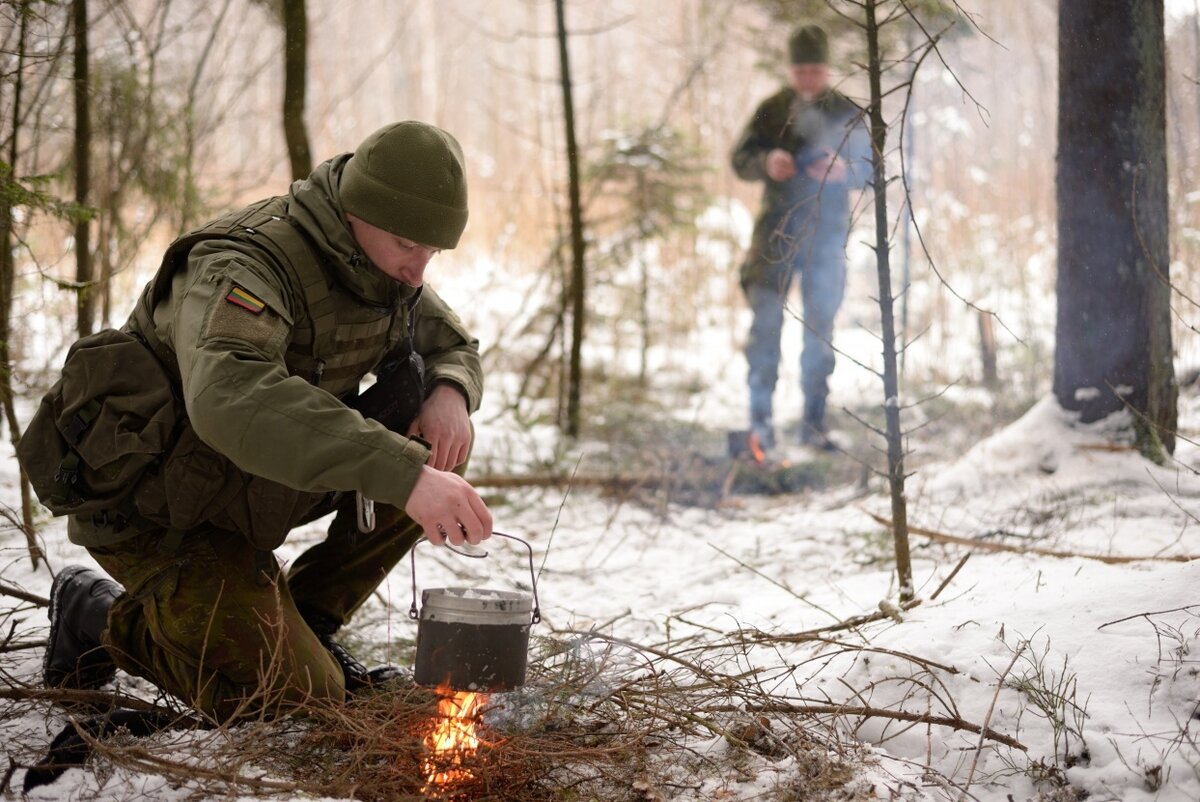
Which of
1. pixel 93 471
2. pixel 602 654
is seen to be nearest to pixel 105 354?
pixel 93 471

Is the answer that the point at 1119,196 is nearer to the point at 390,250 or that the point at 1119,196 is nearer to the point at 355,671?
the point at 390,250

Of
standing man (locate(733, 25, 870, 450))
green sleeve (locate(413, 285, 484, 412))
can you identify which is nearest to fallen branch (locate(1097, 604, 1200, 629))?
green sleeve (locate(413, 285, 484, 412))

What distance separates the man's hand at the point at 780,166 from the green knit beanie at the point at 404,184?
4067 millimetres

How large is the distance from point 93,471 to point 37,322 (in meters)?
7.22

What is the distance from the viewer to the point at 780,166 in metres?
6.25

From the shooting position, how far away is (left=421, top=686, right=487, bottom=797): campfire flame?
7.09ft

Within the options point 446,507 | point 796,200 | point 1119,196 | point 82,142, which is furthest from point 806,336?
point 446,507

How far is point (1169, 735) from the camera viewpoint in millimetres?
2139

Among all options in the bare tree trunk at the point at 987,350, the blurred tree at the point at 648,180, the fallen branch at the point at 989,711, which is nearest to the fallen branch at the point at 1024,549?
the fallen branch at the point at 989,711

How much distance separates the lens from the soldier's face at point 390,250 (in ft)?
8.45

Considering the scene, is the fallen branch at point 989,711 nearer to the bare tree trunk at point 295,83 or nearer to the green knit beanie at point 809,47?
the bare tree trunk at point 295,83

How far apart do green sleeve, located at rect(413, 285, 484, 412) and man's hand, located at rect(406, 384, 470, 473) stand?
0.44ft

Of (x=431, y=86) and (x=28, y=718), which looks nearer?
(x=28, y=718)

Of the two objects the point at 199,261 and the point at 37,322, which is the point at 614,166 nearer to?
the point at 37,322
